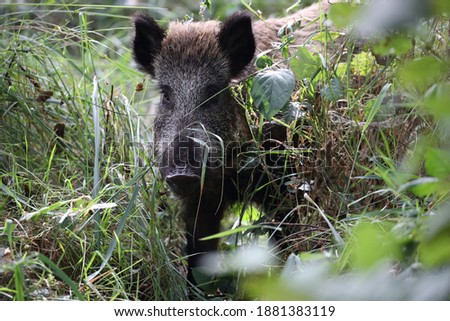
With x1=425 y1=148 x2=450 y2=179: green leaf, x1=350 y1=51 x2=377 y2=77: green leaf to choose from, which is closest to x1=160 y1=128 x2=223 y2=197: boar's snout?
x1=350 y1=51 x2=377 y2=77: green leaf

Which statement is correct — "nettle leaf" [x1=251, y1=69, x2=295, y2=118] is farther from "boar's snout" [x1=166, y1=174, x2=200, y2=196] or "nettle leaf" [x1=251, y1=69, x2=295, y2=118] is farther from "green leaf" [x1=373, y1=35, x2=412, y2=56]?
"green leaf" [x1=373, y1=35, x2=412, y2=56]

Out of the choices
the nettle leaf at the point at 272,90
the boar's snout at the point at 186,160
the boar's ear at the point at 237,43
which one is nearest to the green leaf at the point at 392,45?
the nettle leaf at the point at 272,90

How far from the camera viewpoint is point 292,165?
376 cm

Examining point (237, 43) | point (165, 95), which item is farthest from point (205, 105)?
point (237, 43)

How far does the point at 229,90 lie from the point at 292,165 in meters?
0.61

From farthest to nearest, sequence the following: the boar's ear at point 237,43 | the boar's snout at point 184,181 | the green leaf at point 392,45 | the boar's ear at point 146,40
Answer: the boar's ear at point 146,40 < the boar's ear at point 237,43 < the boar's snout at point 184,181 < the green leaf at point 392,45

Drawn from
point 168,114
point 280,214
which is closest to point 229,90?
point 168,114

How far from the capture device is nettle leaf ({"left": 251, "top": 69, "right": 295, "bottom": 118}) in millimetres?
3168

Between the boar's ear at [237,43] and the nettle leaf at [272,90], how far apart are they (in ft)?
2.68

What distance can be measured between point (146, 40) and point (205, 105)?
69 centimetres

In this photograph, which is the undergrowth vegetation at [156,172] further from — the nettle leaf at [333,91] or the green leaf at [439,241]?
the green leaf at [439,241]

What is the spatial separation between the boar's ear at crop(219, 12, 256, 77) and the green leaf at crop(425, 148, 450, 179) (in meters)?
2.75

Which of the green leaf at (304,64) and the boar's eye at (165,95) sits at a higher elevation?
the green leaf at (304,64)

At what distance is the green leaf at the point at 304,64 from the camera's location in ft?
11.0
